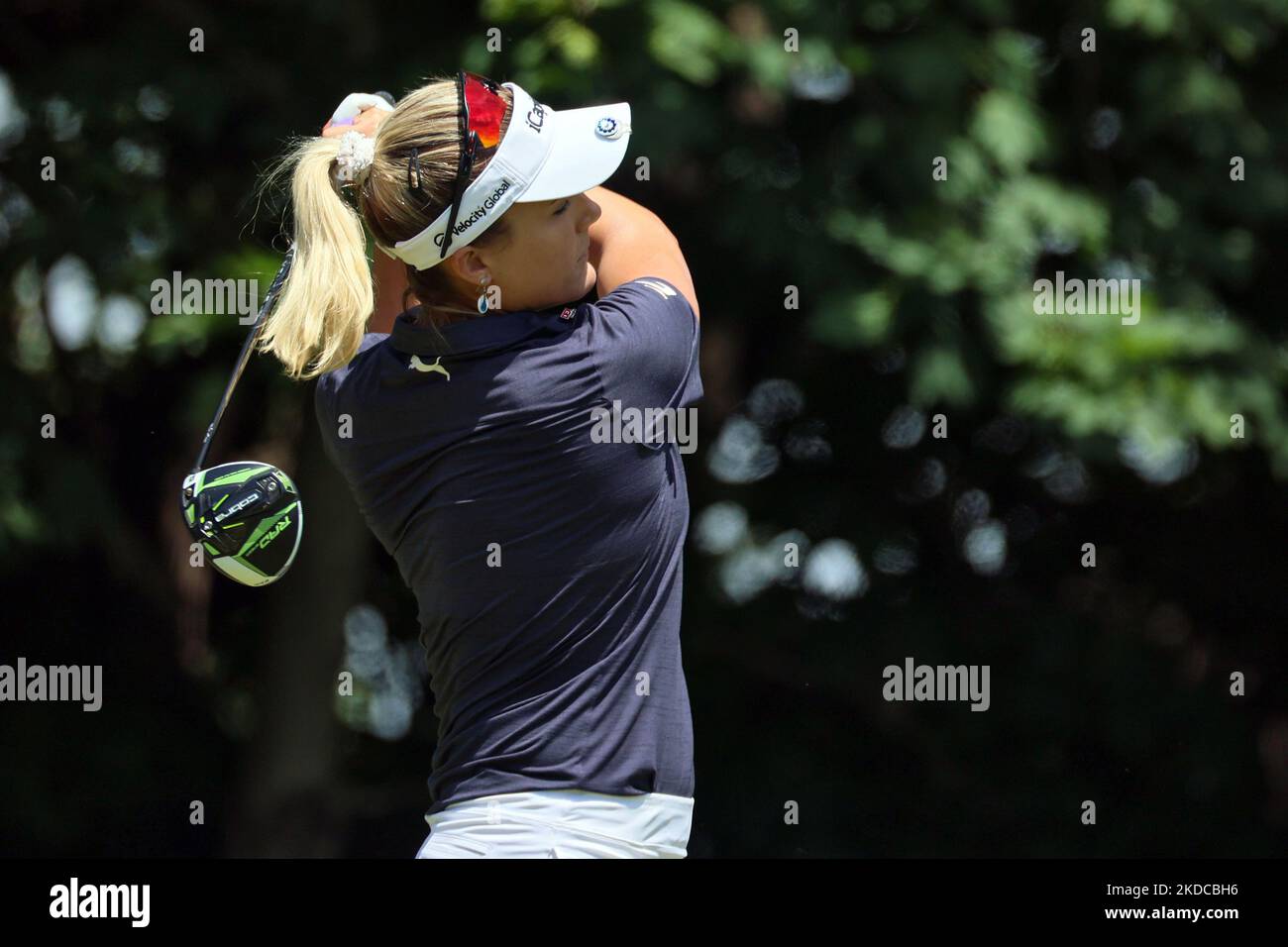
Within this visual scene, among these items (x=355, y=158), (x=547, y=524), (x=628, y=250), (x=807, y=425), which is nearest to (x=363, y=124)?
(x=355, y=158)

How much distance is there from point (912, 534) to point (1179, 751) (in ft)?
3.85

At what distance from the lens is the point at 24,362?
567 cm

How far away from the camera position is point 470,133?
7.20 ft

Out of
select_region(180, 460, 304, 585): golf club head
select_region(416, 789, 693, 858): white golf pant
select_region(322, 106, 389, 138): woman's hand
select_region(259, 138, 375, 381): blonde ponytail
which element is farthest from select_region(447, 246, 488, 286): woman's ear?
select_region(416, 789, 693, 858): white golf pant

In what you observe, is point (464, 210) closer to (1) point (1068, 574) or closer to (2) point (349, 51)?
(2) point (349, 51)

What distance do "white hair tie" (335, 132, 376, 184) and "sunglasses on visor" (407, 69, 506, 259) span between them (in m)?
0.08

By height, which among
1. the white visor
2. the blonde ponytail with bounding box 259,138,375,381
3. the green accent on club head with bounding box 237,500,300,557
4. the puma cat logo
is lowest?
the green accent on club head with bounding box 237,500,300,557

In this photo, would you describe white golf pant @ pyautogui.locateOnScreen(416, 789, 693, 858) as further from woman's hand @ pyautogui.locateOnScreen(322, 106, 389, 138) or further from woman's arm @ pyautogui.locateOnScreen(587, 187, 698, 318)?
woman's hand @ pyautogui.locateOnScreen(322, 106, 389, 138)

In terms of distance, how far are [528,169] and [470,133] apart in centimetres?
9

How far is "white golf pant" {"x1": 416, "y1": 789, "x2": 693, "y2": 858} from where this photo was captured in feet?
7.27

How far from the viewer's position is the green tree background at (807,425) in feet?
15.6

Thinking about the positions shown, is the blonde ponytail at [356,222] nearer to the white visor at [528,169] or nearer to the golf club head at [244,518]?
the white visor at [528,169]

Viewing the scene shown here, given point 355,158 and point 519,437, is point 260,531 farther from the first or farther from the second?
point 355,158

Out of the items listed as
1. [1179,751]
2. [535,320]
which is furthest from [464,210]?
[1179,751]
